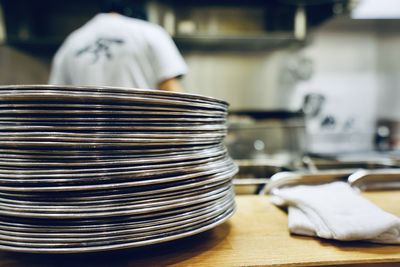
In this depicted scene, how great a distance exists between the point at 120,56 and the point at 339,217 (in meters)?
0.98

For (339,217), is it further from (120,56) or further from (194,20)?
(194,20)

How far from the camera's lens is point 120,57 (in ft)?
4.03

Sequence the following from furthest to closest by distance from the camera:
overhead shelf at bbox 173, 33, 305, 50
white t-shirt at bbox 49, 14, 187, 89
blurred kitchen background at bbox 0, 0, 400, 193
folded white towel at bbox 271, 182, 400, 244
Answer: blurred kitchen background at bbox 0, 0, 400, 193
overhead shelf at bbox 173, 33, 305, 50
white t-shirt at bbox 49, 14, 187, 89
folded white towel at bbox 271, 182, 400, 244

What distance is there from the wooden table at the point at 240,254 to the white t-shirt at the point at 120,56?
763 millimetres

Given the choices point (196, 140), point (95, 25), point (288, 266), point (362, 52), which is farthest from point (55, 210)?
point (362, 52)

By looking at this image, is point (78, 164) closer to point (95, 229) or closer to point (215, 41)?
point (95, 229)

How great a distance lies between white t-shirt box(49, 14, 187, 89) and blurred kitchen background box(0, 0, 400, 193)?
5.44ft

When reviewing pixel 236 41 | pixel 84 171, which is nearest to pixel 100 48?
pixel 84 171

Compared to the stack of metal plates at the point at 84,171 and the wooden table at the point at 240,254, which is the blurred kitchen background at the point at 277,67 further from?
the stack of metal plates at the point at 84,171

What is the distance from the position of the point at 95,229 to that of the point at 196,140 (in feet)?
0.85

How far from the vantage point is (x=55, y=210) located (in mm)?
526

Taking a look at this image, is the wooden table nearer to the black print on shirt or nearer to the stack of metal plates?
the stack of metal plates

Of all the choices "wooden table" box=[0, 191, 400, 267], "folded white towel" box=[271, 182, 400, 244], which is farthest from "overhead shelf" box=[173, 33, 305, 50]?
"wooden table" box=[0, 191, 400, 267]

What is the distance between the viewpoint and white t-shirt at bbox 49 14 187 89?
1233mm
